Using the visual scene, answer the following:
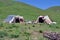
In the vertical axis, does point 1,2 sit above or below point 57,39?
above

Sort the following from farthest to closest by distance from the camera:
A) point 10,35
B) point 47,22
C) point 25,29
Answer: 1. point 47,22
2. point 25,29
3. point 10,35

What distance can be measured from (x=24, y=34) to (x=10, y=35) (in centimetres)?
95

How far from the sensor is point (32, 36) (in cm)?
1800

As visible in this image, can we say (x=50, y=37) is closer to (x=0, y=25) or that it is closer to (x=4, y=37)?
(x=4, y=37)

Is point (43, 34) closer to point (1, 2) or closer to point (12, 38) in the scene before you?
point (12, 38)

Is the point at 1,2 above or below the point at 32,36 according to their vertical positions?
above

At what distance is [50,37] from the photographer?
56.3 ft

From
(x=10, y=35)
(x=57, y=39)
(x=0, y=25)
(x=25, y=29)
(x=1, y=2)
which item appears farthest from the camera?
(x=1, y=2)

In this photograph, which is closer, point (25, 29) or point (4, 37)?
point (4, 37)

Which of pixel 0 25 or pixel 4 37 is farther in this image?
pixel 0 25

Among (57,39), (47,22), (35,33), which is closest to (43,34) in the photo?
(35,33)

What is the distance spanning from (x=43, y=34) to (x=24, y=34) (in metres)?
1.23

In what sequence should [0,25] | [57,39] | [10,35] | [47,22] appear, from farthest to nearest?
[47,22], [0,25], [10,35], [57,39]

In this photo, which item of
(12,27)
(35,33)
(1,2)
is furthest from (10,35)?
(1,2)
